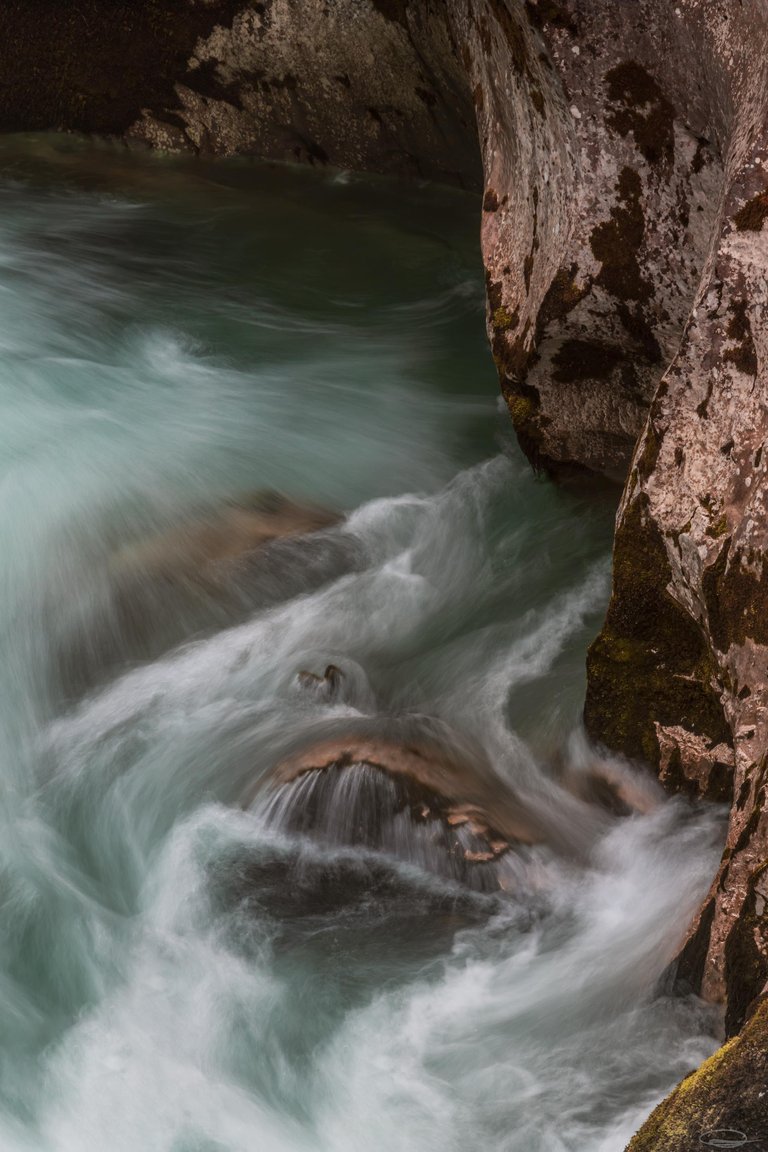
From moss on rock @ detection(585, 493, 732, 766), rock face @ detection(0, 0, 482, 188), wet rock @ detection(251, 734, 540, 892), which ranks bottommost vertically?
wet rock @ detection(251, 734, 540, 892)

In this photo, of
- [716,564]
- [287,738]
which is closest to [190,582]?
[287,738]

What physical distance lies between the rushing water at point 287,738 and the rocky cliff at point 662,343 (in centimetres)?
42

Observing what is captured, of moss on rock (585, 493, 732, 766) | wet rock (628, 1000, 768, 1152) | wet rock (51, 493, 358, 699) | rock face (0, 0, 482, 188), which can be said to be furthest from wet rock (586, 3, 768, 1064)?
rock face (0, 0, 482, 188)

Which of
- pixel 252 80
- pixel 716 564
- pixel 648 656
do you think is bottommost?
pixel 648 656

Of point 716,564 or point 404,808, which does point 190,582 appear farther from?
point 716,564

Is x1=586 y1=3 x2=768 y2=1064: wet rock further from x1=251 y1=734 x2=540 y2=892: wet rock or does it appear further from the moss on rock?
x1=251 y1=734 x2=540 y2=892: wet rock

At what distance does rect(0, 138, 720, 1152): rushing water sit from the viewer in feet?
12.8

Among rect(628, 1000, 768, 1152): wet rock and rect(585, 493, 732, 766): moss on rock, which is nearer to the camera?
rect(628, 1000, 768, 1152): wet rock

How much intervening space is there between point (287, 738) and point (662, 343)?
7.16 ft

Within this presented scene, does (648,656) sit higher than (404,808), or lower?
higher

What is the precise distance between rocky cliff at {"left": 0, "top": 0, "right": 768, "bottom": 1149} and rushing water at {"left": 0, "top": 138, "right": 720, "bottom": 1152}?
422 millimetres

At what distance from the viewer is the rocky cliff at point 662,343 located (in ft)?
12.2

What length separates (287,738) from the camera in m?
5.10

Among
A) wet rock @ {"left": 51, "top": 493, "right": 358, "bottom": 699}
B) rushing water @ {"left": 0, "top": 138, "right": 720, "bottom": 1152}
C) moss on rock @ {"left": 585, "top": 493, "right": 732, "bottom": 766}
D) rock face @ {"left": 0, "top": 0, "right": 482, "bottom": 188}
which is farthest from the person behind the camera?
rock face @ {"left": 0, "top": 0, "right": 482, "bottom": 188}
